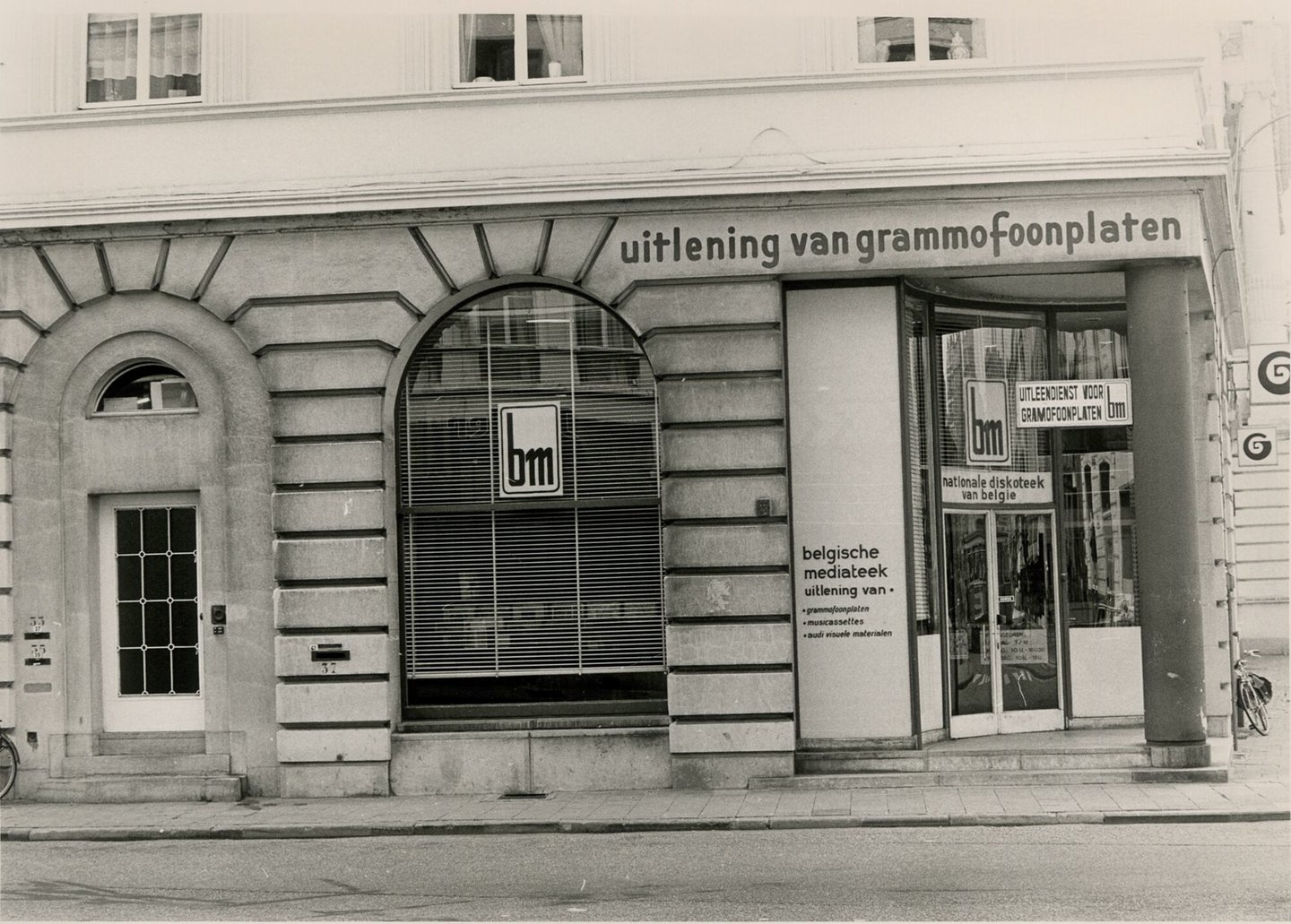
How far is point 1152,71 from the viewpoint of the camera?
544 inches

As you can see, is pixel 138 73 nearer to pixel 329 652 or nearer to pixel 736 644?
pixel 329 652

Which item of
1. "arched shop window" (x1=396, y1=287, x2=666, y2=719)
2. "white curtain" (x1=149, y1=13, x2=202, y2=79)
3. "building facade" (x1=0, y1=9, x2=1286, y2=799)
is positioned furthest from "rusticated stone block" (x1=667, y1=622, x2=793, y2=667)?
"white curtain" (x1=149, y1=13, x2=202, y2=79)

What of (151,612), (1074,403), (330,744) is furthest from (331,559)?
(1074,403)

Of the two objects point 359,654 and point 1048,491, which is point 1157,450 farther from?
point 359,654

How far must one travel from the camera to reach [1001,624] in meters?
16.0

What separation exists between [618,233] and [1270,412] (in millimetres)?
13969

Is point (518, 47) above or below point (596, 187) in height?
above

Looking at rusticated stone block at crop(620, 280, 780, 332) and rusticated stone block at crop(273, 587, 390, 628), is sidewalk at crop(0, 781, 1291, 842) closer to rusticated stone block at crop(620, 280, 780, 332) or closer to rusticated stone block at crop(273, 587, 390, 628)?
rusticated stone block at crop(273, 587, 390, 628)

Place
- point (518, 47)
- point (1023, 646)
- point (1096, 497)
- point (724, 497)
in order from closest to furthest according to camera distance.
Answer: point (724, 497)
point (518, 47)
point (1023, 646)
point (1096, 497)

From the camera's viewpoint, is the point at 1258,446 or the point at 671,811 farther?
the point at 1258,446

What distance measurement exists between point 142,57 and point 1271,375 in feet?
41.6

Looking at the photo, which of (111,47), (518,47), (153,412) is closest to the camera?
(518,47)

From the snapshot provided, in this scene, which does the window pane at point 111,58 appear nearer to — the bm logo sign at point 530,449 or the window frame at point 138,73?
the window frame at point 138,73

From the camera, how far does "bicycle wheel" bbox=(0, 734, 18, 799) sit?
14.6m
